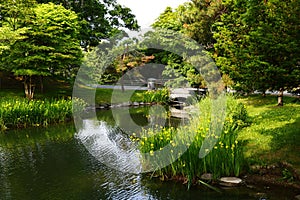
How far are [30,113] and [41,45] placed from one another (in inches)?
233

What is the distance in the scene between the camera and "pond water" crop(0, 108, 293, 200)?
6.79m

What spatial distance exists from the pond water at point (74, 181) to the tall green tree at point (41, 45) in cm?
840

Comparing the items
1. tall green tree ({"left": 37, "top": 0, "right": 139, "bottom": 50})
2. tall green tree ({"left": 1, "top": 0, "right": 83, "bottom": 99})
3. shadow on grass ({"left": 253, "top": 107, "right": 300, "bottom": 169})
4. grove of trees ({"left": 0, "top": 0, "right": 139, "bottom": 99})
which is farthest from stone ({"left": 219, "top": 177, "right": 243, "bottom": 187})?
tall green tree ({"left": 37, "top": 0, "right": 139, "bottom": 50})

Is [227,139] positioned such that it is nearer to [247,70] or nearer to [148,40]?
[247,70]

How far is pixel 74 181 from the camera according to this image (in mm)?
7844

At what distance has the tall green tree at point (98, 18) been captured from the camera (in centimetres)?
2949

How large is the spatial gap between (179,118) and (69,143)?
6883mm

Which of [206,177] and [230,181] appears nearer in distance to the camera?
[230,181]

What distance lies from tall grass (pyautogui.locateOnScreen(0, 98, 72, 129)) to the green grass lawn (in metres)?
9.48

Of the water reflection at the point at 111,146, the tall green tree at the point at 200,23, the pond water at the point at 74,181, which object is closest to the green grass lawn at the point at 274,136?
the pond water at the point at 74,181

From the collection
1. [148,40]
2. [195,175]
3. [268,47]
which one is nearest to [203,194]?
[195,175]

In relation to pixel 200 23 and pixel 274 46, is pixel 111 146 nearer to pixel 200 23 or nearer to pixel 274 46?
pixel 274 46

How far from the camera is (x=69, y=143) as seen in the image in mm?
11922

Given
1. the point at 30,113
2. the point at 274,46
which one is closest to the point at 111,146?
the point at 30,113
